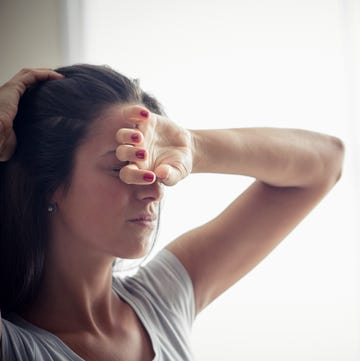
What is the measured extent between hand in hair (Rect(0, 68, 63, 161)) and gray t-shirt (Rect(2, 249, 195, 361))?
0.30 m

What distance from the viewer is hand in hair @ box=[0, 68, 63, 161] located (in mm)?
892

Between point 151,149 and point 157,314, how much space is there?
36 centimetres

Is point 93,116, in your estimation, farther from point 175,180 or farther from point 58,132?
point 175,180

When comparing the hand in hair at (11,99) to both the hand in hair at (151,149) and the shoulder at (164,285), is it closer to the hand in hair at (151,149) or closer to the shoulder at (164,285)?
the hand in hair at (151,149)

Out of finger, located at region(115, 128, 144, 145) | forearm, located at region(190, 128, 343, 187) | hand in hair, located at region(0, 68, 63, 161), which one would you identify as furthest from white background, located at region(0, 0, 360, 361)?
finger, located at region(115, 128, 144, 145)

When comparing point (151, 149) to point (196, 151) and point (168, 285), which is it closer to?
point (196, 151)

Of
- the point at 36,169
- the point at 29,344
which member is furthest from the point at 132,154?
the point at 29,344

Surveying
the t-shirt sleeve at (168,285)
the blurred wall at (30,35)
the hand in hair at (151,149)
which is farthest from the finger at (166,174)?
the blurred wall at (30,35)

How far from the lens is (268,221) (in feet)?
3.82

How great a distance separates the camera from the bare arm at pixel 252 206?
1138 millimetres

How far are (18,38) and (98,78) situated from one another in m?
0.63

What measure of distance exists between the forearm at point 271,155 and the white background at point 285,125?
0.27m

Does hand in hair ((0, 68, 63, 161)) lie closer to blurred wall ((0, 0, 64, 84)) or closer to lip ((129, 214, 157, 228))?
lip ((129, 214, 157, 228))

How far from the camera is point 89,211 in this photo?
3.05ft
